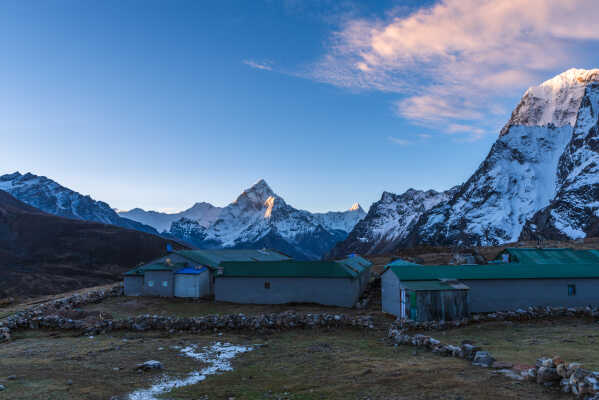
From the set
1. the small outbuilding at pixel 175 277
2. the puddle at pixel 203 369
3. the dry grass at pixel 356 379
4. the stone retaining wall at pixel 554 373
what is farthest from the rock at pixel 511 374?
the small outbuilding at pixel 175 277

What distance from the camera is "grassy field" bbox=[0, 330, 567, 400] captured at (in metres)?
15.1

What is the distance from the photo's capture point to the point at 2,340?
30.1 meters

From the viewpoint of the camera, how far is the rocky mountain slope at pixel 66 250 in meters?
111

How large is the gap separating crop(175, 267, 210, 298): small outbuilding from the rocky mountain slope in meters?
Result: 61.5

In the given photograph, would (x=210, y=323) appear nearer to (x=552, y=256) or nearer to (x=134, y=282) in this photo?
(x=134, y=282)

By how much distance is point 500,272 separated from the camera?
38.2m

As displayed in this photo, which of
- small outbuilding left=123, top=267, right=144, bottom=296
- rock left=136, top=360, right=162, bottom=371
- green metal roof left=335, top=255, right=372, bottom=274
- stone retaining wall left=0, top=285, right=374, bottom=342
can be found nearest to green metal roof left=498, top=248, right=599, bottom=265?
green metal roof left=335, top=255, right=372, bottom=274

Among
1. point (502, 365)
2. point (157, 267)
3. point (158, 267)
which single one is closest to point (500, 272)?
point (502, 365)

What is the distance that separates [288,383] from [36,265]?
132839 mm

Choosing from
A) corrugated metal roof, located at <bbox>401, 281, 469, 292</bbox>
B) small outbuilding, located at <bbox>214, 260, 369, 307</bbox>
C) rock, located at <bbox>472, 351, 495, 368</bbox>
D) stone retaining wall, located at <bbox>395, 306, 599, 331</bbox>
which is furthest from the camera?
small outbuilding, located at <bbox>214, 260, 369, 307</bbox>

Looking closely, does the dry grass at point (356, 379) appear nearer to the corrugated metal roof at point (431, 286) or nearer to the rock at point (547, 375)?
the rock at point (547, 375)

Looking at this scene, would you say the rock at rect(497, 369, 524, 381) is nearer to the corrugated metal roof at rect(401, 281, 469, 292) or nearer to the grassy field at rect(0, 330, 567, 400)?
the grassy field at rect(0, 330, 567, 400)

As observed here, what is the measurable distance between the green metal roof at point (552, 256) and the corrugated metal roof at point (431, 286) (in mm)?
17799

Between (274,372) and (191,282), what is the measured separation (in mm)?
34408
